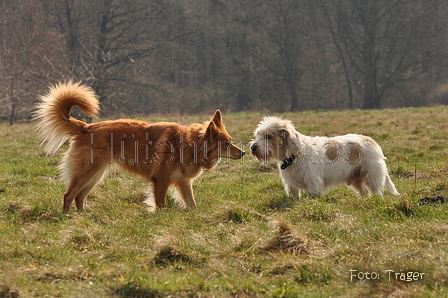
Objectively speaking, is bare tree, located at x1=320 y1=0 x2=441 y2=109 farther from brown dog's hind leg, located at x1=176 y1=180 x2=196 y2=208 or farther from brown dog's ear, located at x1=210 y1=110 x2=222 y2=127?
brown dog's hind leg, located at x1=176 y1=180 x2=196 y2=208

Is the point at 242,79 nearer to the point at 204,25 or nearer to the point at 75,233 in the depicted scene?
the point at 204,25

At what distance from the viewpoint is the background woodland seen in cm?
2975

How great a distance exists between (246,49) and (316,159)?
1251 inches

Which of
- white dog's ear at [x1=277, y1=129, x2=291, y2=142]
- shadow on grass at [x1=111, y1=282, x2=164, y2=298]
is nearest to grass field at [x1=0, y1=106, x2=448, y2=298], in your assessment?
shadow on grass at [x1=111, y1=282, x2=164, y2=298]

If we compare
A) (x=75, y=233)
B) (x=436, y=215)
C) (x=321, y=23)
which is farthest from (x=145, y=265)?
(x=321, y=23)

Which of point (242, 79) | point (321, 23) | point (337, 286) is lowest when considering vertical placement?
point (337, 286)

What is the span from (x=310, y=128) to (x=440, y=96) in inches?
863

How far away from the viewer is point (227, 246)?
455 cm

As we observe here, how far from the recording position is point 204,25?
37781 mm

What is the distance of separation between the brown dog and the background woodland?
855 inches

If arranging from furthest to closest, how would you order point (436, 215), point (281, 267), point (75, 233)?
point (436, 215) → point (75, 233) → point (281, 267)

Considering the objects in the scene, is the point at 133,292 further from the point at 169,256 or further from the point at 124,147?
the point at 124,147

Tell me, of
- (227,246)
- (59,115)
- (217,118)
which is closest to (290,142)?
(217,118)

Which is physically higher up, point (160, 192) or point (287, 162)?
point (287, 162)
